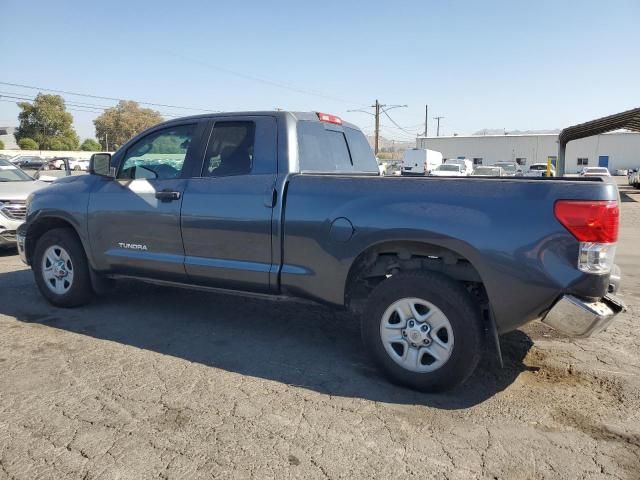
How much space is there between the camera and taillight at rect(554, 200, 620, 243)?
115 inches

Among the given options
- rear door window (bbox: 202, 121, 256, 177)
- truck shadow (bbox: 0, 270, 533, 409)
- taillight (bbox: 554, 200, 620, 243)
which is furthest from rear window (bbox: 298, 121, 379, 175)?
taillight (bbox: 554, 200, 620, 243)

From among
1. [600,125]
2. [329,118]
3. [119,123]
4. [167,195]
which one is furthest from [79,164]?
[329,118]

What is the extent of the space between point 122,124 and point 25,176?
78346 mm

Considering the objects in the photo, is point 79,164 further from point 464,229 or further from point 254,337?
point 464,229

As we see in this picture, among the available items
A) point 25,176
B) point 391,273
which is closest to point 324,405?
point 391,273

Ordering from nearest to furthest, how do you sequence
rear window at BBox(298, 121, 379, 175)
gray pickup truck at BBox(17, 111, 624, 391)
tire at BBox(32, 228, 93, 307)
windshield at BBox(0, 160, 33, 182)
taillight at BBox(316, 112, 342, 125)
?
gray pickup truck at BBox(17, 111, 624, 391)
rear window at BBox(298, 121, 379, 175)
taillight at BBox(316, 112, 342, 125)
tire at BBox(32, 228, 93, 307)
windshield at BBox(0, 160, 33, 182)

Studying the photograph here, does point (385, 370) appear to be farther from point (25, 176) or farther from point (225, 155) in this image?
point (25, 176)

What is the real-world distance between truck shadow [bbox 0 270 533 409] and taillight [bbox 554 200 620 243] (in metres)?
1.26

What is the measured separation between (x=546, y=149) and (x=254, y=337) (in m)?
67.6

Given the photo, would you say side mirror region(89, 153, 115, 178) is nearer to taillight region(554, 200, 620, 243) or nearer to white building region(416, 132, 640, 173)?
taillight region(554, 200, 620, 243)

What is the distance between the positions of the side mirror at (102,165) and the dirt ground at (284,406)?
142cm

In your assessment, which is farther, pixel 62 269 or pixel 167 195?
pixel 62 269

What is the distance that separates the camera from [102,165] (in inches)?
195

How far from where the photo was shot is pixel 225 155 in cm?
439
